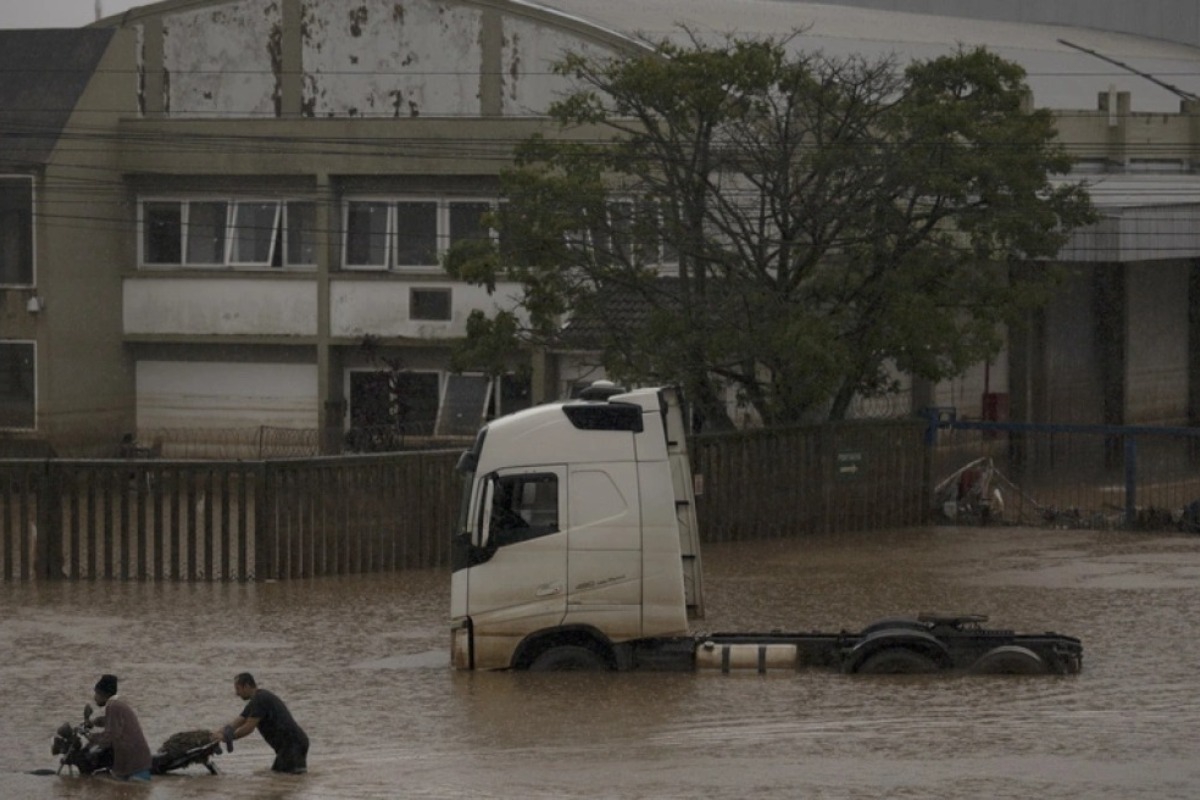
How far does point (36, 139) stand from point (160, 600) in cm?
1860

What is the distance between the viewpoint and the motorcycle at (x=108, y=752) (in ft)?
48.9

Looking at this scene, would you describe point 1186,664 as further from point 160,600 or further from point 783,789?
point 160,600

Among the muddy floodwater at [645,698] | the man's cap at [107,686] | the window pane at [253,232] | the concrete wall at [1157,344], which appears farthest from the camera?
the concrete wall at [1157,344]

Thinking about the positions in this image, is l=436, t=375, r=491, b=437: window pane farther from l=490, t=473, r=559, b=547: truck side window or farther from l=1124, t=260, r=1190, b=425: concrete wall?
l=490, t=473, r=559, b=547: truck side window

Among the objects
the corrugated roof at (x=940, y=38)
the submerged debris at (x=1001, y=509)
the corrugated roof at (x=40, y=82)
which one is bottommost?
the submerged debris at (x=1001, y=509)

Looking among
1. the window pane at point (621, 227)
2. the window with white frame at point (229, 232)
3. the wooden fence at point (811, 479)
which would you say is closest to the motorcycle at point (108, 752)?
the wooden fence at point (811, 479)

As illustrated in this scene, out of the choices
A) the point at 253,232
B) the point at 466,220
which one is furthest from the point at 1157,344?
the point at 253,232

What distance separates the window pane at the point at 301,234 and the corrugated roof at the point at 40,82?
4756 millimetres

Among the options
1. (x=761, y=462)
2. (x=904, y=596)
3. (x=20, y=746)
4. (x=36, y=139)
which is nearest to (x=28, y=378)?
(x=36, y=139)

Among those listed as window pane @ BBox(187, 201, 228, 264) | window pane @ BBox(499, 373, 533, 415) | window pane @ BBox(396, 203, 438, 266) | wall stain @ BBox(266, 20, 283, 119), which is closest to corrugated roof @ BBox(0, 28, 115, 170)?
wall stain @ BBox(266, 20, 283, 119)

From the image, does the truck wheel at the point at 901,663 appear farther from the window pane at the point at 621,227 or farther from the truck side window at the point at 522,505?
the window pane at the point at 621,227

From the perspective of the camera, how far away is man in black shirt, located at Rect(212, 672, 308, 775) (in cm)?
1490

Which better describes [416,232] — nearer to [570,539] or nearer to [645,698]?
[570,539]

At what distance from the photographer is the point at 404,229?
137 feet
